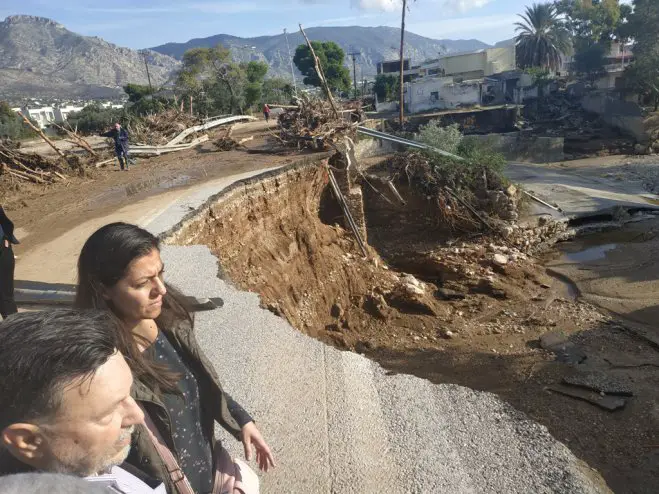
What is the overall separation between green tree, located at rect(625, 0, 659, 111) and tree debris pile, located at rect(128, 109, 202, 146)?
30273mm

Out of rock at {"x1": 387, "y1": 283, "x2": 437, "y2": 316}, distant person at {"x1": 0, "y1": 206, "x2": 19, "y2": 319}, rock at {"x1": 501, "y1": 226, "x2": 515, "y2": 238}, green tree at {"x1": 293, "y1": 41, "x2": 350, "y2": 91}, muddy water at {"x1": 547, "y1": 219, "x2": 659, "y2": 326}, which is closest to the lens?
distant person at {"x1": 0, "y1": 206, "x2": 19, "y2": 319}

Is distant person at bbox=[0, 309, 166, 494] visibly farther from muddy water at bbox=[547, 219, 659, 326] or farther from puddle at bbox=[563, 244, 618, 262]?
puddle at bbox=[563, 244, 618, 262]

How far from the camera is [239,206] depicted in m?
9.56

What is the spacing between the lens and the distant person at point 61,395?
45.6 inches

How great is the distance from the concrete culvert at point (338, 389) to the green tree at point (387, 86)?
135ft

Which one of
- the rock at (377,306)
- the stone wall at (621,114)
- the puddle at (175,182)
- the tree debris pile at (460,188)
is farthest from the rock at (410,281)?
the stone wall at (621,114)

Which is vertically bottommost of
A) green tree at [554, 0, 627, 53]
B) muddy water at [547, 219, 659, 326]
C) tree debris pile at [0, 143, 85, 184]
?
muddy water at [547, 219, 659, 326]

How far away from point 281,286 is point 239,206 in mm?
2053

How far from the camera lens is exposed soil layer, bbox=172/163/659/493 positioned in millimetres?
5523

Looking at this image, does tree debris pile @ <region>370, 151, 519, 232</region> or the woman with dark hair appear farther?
tree debris pile @ <region>370, 151, 519, 232</region>

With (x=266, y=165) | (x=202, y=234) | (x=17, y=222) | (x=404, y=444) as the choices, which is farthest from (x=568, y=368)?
(x=17, y=222)

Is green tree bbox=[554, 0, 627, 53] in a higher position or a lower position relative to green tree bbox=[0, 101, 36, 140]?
higher

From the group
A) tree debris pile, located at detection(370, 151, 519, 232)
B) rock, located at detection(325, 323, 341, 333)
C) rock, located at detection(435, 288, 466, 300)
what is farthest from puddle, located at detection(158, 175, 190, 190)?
rock, located at detection(435, 288, 466, 300)

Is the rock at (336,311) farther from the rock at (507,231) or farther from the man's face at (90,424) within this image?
the man's face at (90,424)
